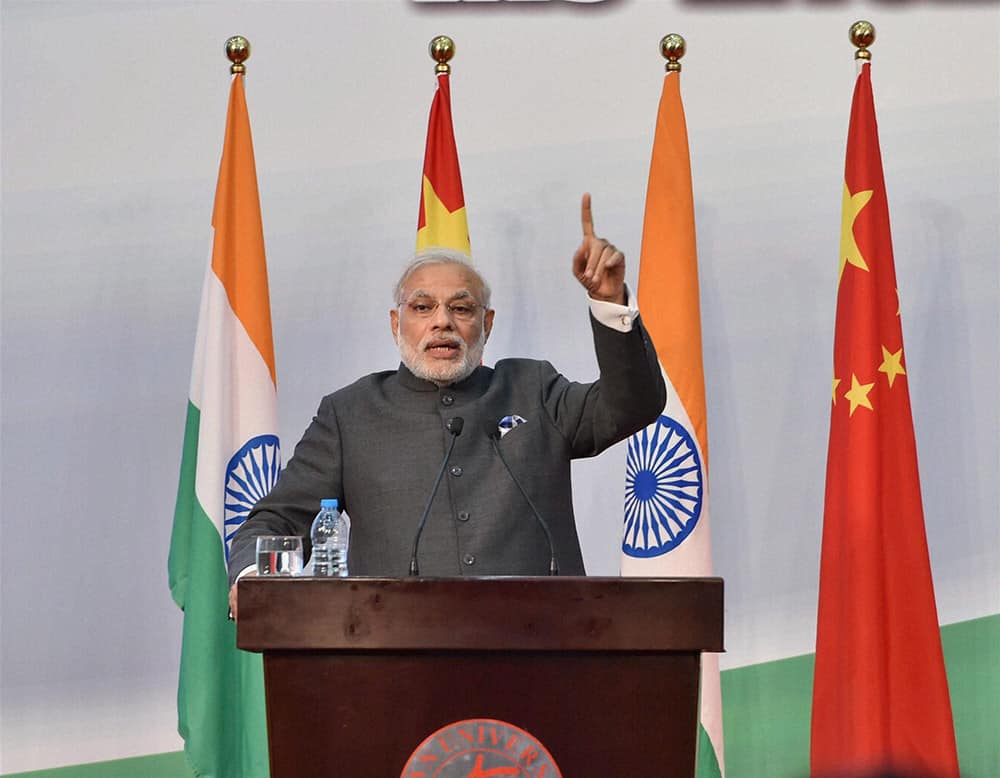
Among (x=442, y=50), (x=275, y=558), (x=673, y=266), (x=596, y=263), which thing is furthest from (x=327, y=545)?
(x=442, y=50)

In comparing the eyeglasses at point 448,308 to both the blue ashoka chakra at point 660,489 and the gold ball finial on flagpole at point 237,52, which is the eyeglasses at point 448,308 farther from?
the gold ball finial on flagpole at point 237,52

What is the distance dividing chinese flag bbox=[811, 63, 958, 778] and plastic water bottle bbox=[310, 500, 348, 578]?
173 cm

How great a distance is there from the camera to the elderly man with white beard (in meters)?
2.37

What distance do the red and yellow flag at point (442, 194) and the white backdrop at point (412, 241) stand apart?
413 millimetres

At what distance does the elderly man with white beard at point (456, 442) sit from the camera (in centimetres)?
237

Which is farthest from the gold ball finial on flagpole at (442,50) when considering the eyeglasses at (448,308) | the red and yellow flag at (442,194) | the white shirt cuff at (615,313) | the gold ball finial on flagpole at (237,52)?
the white shirt cuff at (615,313)

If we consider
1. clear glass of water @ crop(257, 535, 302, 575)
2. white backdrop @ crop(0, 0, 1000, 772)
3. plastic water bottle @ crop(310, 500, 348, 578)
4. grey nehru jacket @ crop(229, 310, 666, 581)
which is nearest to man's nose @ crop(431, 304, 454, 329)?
grey nehru jacket @ crop(229, 310, 666, 581)

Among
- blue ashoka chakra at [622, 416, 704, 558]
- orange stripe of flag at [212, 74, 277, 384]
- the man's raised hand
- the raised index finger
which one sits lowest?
blue ashoka chakra at [622, 416, 704, 558]

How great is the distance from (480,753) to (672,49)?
2.60 m

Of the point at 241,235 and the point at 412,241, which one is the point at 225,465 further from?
the point at 412,241

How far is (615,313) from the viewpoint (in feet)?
7.09

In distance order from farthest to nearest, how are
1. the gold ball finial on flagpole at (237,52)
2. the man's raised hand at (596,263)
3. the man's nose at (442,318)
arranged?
the gold ball finial on flagpole at (237,52)
the man's nose at (442,318)
the man's raised hand at (596,263)

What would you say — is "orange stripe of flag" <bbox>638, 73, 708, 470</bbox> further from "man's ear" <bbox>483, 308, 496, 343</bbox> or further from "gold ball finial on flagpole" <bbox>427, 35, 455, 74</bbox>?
"man's ear" <bbox>483, 308, 496, 343</bbox>

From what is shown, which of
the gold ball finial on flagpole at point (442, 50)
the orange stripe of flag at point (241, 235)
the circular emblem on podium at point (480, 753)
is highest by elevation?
the gold ball finial on flagpole at point (442, 50)
